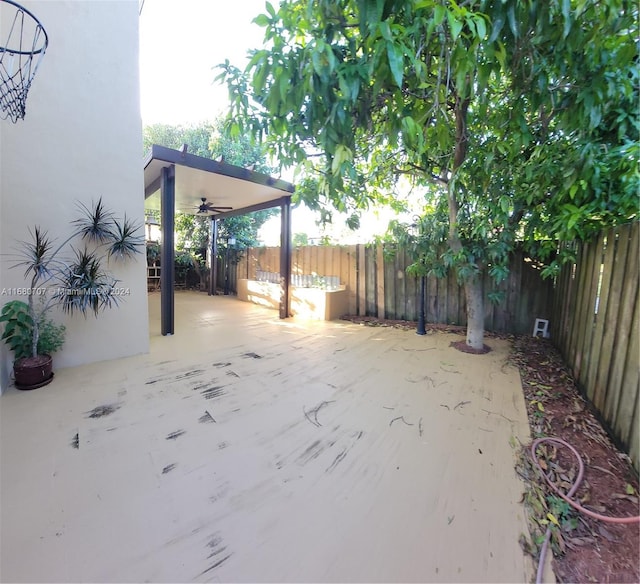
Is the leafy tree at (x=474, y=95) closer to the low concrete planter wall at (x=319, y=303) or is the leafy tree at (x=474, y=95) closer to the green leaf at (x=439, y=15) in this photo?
the green leaf at (x=439, y=15)

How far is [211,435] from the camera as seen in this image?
2076 millimetres

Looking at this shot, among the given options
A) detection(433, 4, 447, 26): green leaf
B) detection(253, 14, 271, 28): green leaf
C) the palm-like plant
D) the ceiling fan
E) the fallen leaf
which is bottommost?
the fallen leaf

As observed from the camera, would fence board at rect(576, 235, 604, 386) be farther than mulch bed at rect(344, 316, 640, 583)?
Yes

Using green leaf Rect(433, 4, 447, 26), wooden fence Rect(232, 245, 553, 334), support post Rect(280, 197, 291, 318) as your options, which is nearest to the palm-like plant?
support post Rect(280, 197, 291, 318)

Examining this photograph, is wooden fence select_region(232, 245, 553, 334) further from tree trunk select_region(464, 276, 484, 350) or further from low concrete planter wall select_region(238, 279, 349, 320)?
tree trunk select_region(464, 276, 484, 350)

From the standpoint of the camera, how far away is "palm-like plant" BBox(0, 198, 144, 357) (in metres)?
2.86

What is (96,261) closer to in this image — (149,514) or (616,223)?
(149,514)

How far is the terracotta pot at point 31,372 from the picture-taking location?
271 cm

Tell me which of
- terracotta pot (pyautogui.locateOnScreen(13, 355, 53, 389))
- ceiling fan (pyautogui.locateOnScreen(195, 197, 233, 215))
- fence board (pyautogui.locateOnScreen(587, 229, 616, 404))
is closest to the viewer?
fence board (pyautogui.locateOnScreen(587, 229, 616, 404))

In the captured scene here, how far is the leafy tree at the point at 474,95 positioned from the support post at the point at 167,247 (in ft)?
9.66

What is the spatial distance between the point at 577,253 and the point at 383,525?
3.53m

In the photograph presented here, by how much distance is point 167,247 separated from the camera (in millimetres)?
4680

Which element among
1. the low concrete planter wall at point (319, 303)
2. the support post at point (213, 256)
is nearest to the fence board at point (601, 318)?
the low concrete planter wall at point (319, 303)

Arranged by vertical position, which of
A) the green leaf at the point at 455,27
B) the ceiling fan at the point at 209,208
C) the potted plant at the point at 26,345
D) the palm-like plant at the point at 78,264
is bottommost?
the potted plant at the point at 26,345
